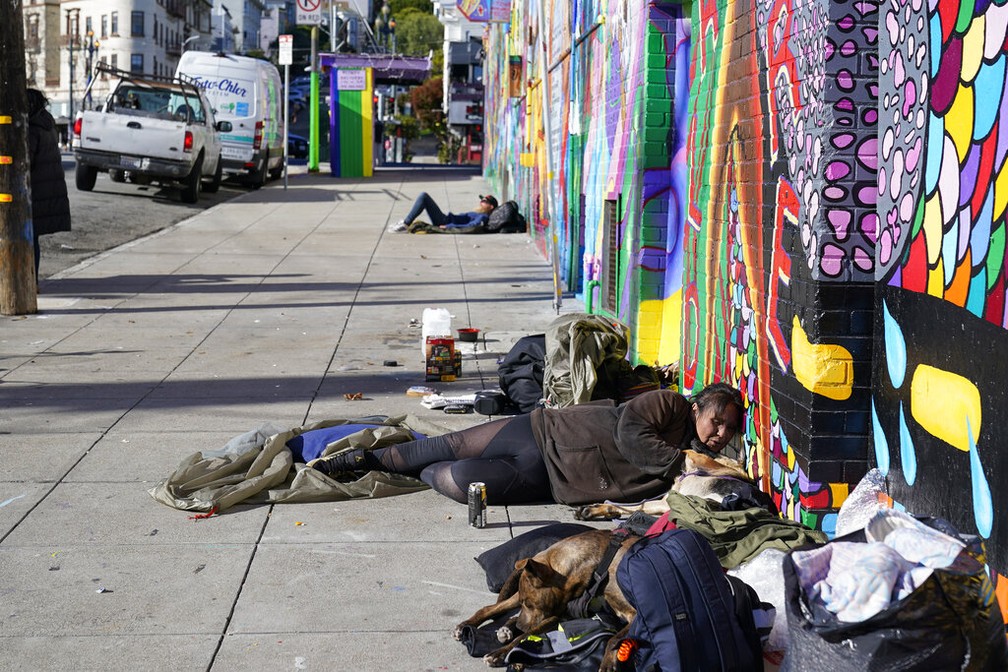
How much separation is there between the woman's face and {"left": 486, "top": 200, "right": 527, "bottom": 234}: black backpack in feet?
47.8

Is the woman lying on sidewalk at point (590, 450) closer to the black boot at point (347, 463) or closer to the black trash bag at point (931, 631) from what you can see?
the black boot at point (347, 463)

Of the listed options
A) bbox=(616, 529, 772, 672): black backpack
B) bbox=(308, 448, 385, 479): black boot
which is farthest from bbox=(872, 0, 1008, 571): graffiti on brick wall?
bbox=(308, 448, 385, 479): black boot

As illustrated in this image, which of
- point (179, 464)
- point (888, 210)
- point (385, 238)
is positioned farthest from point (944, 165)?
point (385, 238)

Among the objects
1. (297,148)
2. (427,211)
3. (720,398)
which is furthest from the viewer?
(297,148)

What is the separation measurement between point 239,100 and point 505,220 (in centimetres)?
1085

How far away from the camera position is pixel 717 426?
5445 mm

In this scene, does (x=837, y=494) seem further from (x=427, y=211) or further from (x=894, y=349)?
(x=427, y=211)

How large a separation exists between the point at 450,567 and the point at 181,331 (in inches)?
243

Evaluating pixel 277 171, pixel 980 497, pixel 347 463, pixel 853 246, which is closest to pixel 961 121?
pixel 853 246

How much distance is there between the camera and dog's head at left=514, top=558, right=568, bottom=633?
3.99 meters

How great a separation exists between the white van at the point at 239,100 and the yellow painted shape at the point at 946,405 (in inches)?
1006

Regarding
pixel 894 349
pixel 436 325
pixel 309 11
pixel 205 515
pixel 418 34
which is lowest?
pixel 205 515

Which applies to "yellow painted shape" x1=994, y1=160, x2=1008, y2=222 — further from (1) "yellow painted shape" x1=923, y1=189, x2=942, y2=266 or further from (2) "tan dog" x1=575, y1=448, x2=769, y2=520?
Answer: (2) "tan dog" x1=575, y1=448, x2=769, y2=520

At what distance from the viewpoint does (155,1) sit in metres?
94.1
